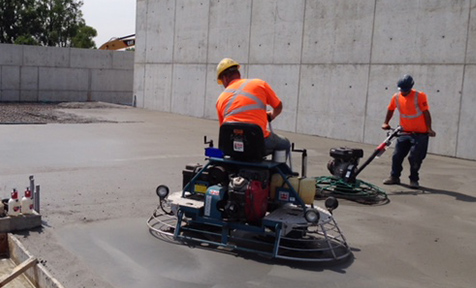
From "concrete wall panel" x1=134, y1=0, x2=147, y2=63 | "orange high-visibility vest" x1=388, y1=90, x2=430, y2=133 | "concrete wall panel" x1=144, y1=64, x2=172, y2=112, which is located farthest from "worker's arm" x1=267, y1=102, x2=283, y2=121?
"concrete wall panel" x1=134, y1=0, x2=147, y2=63

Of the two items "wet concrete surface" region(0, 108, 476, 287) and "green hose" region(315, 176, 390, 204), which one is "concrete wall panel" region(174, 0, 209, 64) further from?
"green hose" region(315, 176, 390, 204)

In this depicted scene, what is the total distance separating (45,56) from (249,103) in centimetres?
2094

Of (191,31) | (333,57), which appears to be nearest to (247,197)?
(333,57)

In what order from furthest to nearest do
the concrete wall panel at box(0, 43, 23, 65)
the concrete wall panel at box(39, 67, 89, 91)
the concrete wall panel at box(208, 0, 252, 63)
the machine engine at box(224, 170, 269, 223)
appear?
1. the concrete wall panel at box(39, 67, 89, 91)
2. the concrete wall panel at box(0, 43, 23, 65)
3. the concrete wall panel at box(208, 0, 252, 63)
4. the machine engine at box(224, 170, 269, 223)

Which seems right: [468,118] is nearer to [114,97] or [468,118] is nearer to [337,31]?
[337,31]

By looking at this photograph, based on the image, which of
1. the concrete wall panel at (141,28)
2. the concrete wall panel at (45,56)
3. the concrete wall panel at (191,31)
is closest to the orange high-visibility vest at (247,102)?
the concrete wall panel at (191,31)

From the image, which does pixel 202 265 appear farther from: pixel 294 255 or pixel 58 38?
pixel 58 38

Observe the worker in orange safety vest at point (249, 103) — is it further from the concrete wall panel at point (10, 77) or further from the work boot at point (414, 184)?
the concrete wall panel at point (10, 77)

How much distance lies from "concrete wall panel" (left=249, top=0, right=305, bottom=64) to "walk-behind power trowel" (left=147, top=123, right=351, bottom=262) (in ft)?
34.1

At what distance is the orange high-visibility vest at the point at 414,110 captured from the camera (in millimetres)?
8281

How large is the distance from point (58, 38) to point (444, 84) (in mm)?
40736

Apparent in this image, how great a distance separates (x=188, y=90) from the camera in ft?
64.4

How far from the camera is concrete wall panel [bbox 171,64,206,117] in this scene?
19047 millimetres

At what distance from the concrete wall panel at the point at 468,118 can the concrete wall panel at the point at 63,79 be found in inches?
703
